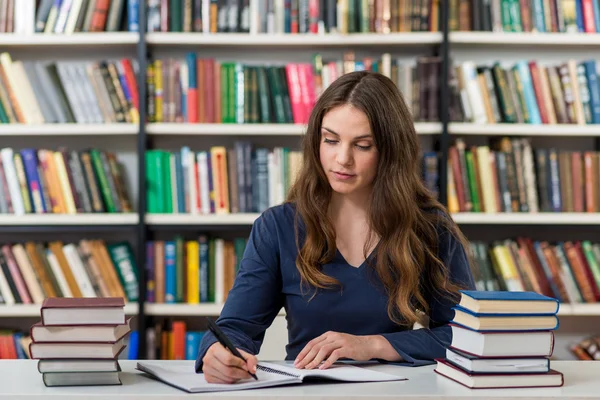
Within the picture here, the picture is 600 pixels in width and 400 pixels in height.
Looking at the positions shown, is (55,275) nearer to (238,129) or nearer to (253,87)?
(238,129)

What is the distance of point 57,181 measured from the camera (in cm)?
303

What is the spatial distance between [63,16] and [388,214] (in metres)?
1.85

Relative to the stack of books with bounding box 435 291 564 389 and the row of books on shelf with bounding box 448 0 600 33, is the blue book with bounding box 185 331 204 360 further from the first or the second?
the stack of books with bounding box 435 291 564 389

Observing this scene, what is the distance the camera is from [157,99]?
119 inches

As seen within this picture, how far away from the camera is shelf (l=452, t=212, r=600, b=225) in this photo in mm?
3020

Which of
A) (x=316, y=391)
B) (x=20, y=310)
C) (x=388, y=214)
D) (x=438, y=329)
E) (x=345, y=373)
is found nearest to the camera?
(x=316, y=391)

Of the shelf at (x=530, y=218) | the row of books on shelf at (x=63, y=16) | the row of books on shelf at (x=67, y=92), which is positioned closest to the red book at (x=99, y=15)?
the row of books on shelf at (x=63, y=16)

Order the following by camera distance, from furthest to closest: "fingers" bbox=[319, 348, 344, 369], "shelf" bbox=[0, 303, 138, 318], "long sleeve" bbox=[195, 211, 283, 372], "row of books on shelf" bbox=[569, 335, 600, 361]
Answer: "row of books on shelf" bbox=[569, 335, 600, 361]
"shelf" bbox=[0, 303, 138, 318]
"long sleeve" bbox=[195, 211, 283, 372]
"fingers" bbox=[319, 348, 344, 369]

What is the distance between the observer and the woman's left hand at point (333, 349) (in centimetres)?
145

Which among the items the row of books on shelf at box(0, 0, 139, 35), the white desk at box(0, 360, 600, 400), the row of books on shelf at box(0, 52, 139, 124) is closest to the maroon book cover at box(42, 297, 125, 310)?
the white desk at box(0, 360, 600, 400)

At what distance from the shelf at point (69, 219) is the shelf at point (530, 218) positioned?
130 cm

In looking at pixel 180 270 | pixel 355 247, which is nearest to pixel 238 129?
pixel 180 270

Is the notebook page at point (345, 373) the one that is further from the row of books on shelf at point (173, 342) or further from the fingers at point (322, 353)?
the row of books on shelf at point (173, 342)

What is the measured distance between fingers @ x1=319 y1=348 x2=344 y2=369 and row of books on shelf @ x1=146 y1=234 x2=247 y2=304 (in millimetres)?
1598
